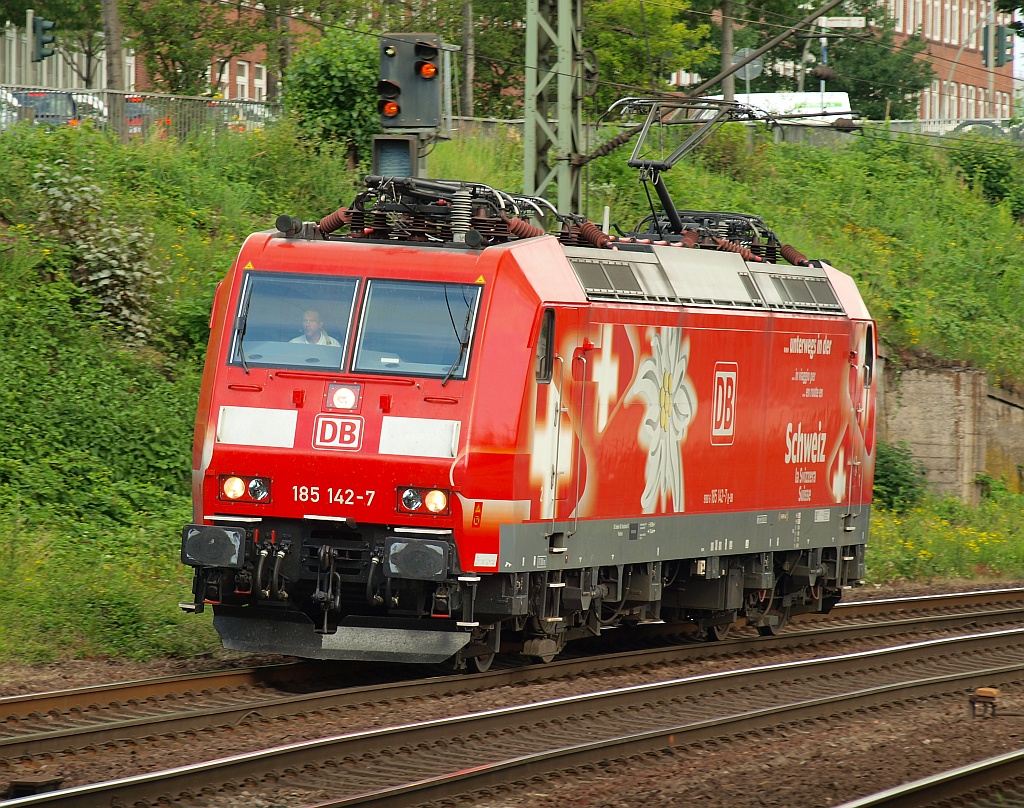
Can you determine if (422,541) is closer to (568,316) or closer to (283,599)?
(283,599)

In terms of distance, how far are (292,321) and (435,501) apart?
178 cm

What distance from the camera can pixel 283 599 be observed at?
11211 mm

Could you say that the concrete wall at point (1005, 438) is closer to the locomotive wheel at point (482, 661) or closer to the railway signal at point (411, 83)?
the railway signal at point (411, 83)

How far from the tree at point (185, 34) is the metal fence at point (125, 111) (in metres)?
8.99

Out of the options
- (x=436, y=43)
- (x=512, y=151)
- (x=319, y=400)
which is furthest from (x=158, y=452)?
(x=512, y=151)

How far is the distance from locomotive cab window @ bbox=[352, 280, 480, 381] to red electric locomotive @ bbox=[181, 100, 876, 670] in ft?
0.05

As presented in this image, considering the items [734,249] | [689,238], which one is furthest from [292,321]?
[734,249]

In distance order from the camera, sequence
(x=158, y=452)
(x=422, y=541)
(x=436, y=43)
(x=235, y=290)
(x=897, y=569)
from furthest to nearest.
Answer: (x=897, y=569), (x=158, y=452), (x=436, y=43), (x=235, y=290), (x=422, y=541)

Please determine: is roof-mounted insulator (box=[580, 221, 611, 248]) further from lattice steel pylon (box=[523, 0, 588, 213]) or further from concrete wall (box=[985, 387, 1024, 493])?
concrete wall (box=[985, 387, 1024, 493])

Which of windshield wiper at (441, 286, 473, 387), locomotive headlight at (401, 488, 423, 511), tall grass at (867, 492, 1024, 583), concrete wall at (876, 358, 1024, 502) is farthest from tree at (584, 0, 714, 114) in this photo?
locomotive headlight at (401, 488, 423, 511)

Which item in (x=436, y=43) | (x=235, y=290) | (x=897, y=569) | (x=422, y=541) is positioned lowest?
(x=897, y=569)

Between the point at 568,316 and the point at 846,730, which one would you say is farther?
the point at 568,316

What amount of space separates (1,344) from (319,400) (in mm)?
7878

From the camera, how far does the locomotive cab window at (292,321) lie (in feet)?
38.1
